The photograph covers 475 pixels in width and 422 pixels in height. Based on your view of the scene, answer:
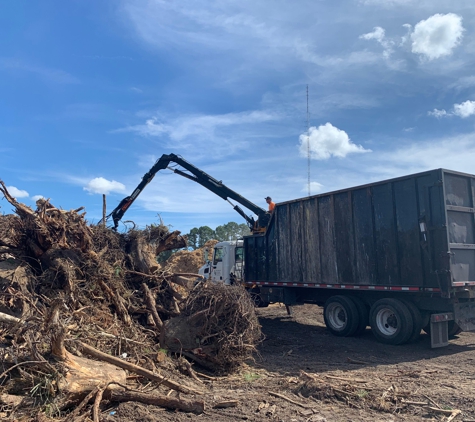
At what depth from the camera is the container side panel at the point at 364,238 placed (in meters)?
9.77

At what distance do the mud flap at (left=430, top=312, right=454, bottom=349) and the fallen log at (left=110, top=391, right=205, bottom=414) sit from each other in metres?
5.67

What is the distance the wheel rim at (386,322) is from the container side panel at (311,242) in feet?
6.18

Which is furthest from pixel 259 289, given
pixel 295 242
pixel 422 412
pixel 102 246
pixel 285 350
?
pixel 422 412

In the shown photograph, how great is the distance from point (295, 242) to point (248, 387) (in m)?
6.16

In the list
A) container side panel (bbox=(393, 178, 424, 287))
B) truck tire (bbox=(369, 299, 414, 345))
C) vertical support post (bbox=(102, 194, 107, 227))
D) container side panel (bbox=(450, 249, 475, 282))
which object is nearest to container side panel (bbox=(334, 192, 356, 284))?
truck tire (bbox=(369, 299, 414, 345))

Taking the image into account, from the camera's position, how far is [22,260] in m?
7.95

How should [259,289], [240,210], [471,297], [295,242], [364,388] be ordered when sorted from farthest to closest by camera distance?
[240,210] < [259,289] < [295,242] < [471,297] < [364,388]

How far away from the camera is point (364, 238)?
9.95m

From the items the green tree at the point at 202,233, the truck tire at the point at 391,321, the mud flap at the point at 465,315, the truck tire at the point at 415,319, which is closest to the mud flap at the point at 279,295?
the truck tire at the point at 391,321

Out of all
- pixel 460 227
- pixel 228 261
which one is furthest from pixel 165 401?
pixel 228 261

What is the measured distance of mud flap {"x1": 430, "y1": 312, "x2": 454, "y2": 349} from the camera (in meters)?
8.65

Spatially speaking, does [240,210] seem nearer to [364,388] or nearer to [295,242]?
[295,242]

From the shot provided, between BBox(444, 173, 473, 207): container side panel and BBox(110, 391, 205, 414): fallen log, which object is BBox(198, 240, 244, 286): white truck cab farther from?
BBox(110, 391, 205, 414): fallen log

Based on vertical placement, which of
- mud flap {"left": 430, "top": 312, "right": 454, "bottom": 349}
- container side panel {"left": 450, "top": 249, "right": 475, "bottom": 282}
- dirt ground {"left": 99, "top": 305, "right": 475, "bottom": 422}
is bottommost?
dirt ground {"left": 99, "top": 305, "right": 475, "bottom": 422}
